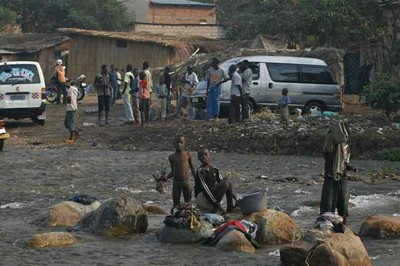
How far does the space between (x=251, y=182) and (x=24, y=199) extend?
162 inches

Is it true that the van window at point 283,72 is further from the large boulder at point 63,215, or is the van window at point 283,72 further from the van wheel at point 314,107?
the large boulder at point 63,215

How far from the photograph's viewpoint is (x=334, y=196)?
12156mm

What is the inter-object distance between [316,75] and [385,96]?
442 centimetres

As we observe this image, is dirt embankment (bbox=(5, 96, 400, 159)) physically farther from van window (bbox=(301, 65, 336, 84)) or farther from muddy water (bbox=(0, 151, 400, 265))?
van window (bbox=(301, 65, 336, 84))

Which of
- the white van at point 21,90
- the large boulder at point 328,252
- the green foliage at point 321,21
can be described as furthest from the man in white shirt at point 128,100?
the large boulder at point 328,252

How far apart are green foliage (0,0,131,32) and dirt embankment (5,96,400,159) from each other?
30.8 m

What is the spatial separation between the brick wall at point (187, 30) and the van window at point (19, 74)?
945 inches

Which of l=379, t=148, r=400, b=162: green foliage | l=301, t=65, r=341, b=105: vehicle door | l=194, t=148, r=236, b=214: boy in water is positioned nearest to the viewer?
l=194, t=148, r=236, b=214: boy in water

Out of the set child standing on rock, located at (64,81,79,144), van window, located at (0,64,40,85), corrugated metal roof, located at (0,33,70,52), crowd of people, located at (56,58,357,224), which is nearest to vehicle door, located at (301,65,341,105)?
crowd of people, located at (56,58,357,224)

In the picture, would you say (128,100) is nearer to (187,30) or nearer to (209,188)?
(209,188)

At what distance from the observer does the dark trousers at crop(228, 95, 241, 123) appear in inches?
885

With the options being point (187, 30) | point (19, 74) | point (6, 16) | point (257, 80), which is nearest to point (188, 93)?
point (257, 80)

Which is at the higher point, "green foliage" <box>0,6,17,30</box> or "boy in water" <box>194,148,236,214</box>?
"green foliage" <box>0,6,17,30</box>

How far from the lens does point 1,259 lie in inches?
416
